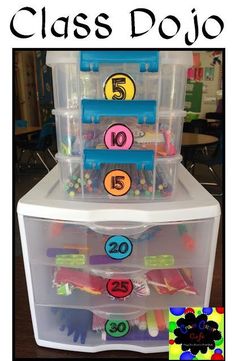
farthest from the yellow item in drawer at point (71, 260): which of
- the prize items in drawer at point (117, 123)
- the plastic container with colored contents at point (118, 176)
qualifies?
the prize items in drawer at point (117, 123)

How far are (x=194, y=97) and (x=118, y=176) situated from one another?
4.04m

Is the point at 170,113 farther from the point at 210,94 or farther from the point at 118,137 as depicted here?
the point at 210,94

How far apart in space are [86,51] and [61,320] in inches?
25.2

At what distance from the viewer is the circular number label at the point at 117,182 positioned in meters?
0.71

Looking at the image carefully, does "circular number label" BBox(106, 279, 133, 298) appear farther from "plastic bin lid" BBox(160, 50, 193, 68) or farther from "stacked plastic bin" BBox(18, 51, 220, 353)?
"plastic bin lid" BBox(160, 50, 193, 68)

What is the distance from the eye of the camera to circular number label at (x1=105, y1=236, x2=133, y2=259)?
70cm

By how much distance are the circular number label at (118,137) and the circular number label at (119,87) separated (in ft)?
0.20

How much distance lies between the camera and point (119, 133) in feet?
2.24

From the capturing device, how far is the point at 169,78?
2.26ft

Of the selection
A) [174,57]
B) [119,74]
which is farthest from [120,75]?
[174,57]

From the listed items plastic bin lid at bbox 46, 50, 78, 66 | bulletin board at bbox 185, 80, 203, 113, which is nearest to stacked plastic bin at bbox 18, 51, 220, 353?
plastic bin lid at bbox 46, 50, 78, 66

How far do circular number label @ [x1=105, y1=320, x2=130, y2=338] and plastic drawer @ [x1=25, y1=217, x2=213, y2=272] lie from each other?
128 mm

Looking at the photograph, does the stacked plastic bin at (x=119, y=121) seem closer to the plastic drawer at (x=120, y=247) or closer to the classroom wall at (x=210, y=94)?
the plastic drawer at (x=120, y=247)

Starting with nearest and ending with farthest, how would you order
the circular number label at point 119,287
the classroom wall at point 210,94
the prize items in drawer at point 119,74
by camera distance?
the prize items in drawer at point 119,74
the circular number label at point 119,287
the classroom wall at point 210,94
